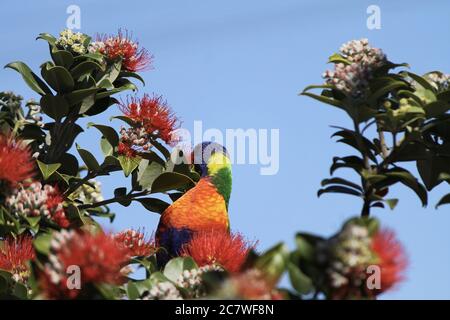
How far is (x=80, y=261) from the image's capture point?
6.45ft

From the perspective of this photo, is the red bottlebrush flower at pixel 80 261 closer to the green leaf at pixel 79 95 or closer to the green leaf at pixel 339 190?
the green leaf at pixel 339 190

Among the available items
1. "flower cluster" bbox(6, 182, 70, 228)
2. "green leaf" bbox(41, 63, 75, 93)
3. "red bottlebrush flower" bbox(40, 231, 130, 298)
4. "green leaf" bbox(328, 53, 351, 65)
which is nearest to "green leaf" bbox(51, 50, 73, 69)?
"green leaf" bbox(41, 63, 75, 93)

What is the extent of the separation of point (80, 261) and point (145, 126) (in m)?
2.16

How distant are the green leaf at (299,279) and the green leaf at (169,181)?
A: 219 centimetres

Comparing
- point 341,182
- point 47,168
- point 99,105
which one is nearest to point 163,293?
point 341,182

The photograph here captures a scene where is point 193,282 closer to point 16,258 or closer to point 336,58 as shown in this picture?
point 16,258

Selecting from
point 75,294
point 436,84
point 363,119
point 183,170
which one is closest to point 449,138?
point 436,84

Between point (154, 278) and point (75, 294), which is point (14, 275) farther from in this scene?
point (75, 294)

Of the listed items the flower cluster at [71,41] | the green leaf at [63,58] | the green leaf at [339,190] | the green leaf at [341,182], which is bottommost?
the green leaf at [339,190]

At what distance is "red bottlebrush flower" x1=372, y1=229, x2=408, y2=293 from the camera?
189 cm

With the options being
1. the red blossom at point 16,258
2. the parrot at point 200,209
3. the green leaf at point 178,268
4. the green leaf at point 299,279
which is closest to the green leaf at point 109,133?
the parrot at point 200,209

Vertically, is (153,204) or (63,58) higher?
(63,58)

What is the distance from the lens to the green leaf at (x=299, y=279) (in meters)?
1.98
